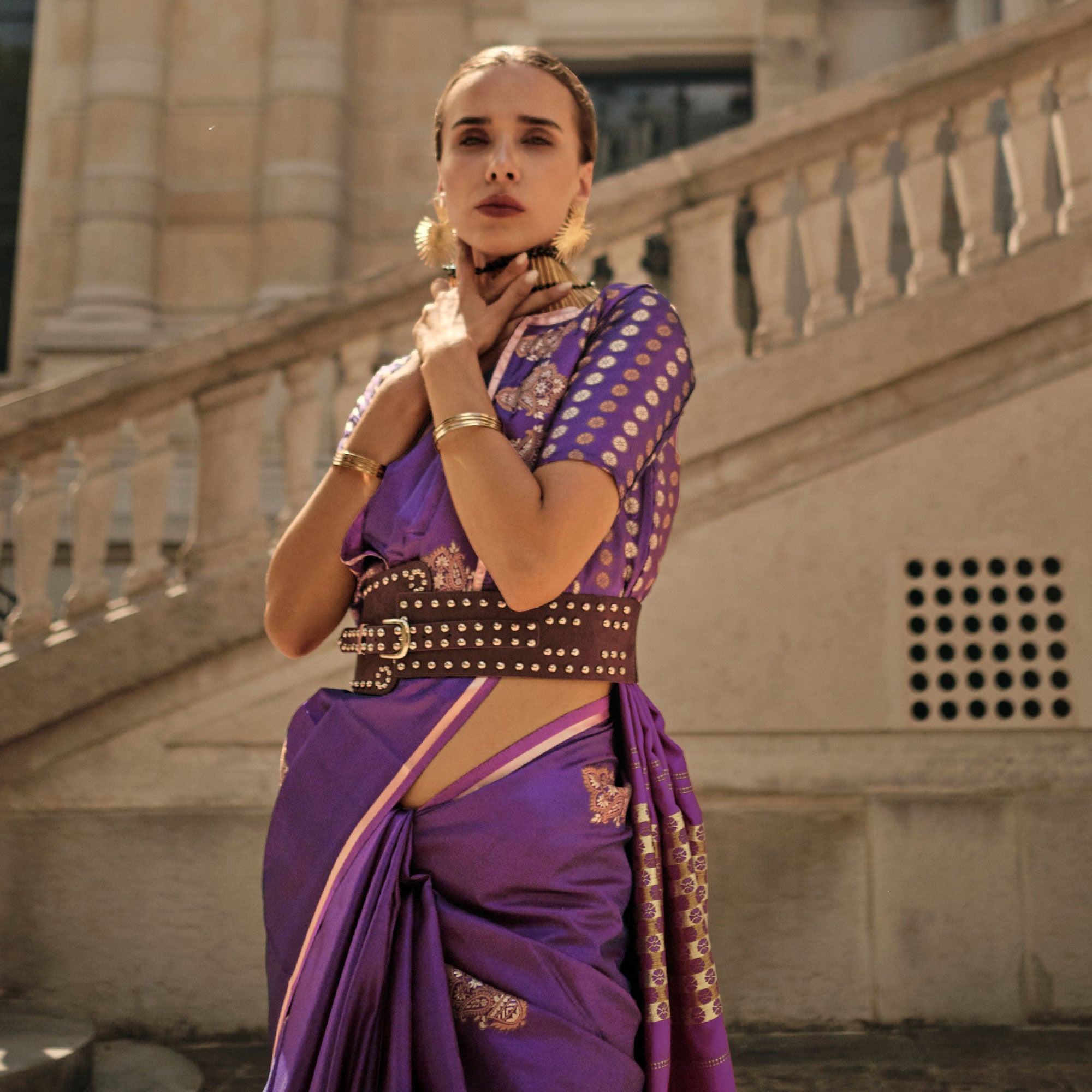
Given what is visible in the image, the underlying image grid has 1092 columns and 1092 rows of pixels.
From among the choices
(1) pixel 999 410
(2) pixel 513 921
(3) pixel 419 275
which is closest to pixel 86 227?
(3) pixel 419 275

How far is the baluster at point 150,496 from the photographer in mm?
4227

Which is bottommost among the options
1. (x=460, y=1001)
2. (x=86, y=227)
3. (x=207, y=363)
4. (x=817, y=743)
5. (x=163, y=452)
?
(x=460, y=1001)

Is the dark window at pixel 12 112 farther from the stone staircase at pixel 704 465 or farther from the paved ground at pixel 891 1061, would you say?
the paved ground at pixel 891 1061

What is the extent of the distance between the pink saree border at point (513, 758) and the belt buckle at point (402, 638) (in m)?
0.18

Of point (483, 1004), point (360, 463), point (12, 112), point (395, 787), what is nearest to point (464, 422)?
point (360, 463)

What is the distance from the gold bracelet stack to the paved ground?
2.62 m

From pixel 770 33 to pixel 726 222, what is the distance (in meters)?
4.48

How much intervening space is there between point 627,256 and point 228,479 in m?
1.58

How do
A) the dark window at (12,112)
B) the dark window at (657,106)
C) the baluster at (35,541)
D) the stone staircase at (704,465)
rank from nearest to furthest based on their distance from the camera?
1. the stone staircase at (704,465)
2. the baluster at (35,541)
3. the dark window at (12,112)
4. the dark window at (657,106)

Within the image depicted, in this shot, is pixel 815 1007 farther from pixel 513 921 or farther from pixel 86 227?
pixel 86 227

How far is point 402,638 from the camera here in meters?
1.58

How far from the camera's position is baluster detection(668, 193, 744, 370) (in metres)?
4.26

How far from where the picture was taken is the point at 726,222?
4309mm

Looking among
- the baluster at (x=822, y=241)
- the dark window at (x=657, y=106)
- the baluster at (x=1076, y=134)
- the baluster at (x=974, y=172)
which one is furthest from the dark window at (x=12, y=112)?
the baluster at (x=1076, y=134)
